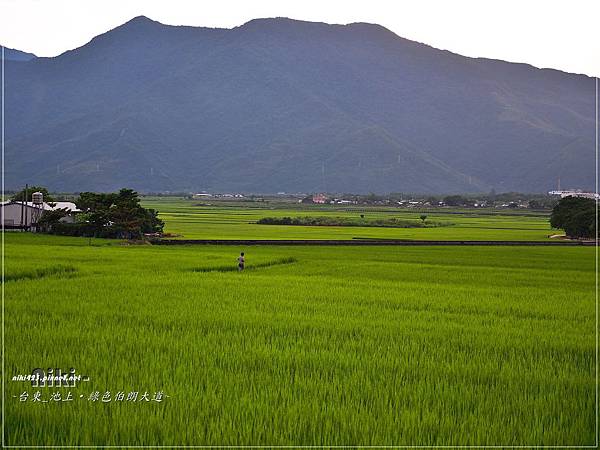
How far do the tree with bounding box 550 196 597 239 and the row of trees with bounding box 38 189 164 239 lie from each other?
112 feet

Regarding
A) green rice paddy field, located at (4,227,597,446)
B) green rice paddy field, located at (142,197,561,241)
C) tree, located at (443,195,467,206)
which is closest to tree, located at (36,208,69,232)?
green rice paddy field, located at (142,197,561,241)

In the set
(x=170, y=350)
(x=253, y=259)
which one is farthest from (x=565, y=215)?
(x=170, y=350)

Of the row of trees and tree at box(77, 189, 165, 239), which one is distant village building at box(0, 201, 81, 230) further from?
tree at box(77, 189, 165, 239)

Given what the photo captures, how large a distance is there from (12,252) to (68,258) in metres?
3.25

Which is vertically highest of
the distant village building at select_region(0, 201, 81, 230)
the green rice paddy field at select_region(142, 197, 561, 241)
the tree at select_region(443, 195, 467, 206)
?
the tree at select_region(443, 195, 467, 206)

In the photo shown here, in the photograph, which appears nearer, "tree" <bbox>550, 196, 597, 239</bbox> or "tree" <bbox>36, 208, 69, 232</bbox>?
"tree" <bbox>36, 208, 69, 232</bbox>

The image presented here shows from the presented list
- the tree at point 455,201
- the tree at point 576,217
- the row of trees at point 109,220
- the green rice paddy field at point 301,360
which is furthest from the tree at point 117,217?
the tree at point 455,201

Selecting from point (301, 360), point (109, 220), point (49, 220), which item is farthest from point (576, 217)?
point (301, 360)

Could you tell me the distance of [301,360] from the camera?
9.26m

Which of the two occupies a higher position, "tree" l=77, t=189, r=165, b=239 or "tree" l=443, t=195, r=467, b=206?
"tree" l=443, t=195, r=467, b=206

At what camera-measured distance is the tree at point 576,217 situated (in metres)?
54.3

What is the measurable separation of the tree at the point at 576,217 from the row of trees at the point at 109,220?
34190 millimetres

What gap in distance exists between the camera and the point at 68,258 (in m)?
26.9

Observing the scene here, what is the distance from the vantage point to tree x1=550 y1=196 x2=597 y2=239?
54344 mm
